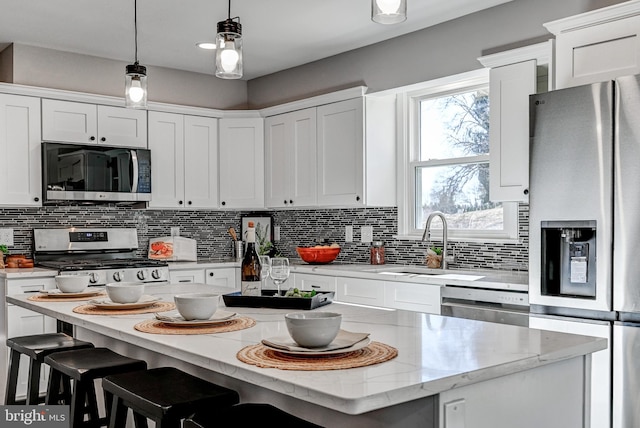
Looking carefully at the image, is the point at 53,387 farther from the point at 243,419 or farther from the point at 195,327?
the point at 243,419

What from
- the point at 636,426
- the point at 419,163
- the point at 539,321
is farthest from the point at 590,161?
the point at 419,163

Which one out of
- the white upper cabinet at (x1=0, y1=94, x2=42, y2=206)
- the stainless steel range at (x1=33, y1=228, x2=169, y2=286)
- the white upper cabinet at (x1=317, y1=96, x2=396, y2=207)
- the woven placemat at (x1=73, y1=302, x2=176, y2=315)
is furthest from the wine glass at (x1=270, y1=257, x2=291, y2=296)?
the white upper cabinet at (x1=0, y1=94, x2=42, y2=206)

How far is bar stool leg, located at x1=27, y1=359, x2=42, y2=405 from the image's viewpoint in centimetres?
278

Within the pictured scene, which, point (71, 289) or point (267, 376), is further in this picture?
point (71, 289)

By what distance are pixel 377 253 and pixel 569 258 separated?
6.84 ft

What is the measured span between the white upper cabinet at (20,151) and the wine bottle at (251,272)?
2.78 metres

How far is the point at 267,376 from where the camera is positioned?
141cm

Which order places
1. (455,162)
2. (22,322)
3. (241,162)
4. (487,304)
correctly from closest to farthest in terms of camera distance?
(487,304) < (22,322) < (455,162) < (241,162)

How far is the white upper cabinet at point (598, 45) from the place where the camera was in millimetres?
3029

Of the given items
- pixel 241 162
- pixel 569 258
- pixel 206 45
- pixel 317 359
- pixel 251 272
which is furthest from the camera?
pixel 241 162

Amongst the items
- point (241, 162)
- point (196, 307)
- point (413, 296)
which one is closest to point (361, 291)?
point (413, 296)

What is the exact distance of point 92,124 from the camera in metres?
5.01

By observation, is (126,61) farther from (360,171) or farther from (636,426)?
(636,426)

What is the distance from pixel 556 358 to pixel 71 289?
82.8 inches
